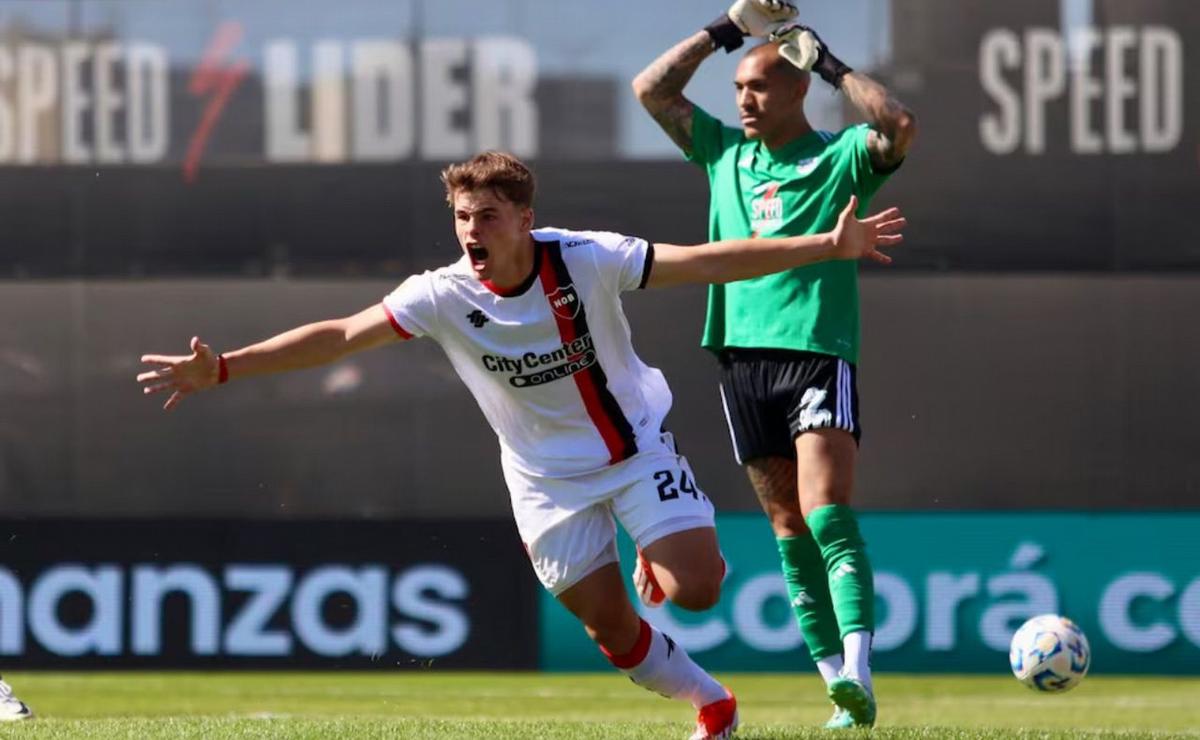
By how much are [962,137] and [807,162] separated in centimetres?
408

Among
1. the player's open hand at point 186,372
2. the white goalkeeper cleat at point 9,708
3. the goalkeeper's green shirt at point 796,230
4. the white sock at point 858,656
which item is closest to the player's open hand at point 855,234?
the goalkeeper's green shirt at point 796,230

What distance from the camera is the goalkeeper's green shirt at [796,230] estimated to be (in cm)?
690

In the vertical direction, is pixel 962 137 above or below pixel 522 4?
below

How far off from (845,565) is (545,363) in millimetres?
1339

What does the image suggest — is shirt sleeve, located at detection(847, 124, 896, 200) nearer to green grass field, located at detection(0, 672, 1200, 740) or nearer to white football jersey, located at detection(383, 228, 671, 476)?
white football jersey, located at detection(383, 228, 671, 476)

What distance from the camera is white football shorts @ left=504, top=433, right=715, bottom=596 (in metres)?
5.97

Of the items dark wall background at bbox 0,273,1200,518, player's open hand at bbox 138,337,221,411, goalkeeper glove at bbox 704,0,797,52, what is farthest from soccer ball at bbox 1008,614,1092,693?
dark wall background at bbox 0,273,1200,518

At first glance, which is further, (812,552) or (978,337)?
(978,337)

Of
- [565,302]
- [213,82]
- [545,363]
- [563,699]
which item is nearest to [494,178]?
[565,302]

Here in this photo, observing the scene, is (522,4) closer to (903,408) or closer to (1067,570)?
(903,408)

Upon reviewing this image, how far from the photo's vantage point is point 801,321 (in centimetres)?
689

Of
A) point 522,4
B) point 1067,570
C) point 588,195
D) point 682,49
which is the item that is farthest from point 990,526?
point 682,49

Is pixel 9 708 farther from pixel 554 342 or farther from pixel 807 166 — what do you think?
pixel 807 166

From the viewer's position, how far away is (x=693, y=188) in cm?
1091
